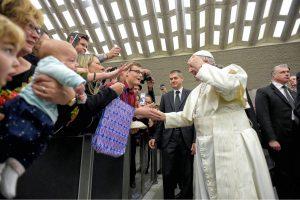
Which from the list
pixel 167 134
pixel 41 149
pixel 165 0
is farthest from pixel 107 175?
pixel 165 0

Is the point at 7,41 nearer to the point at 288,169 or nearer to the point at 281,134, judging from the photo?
the point at 281,134

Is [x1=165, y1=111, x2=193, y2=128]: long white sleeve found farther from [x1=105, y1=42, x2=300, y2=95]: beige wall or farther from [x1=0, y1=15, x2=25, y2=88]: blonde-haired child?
[x1=105, y1=42, x2=300, y2=95]: beige wall

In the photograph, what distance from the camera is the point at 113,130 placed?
1.83 metres

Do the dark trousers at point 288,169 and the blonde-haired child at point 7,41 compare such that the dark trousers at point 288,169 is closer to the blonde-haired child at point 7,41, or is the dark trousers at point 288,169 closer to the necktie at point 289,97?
the necktie at point 289,97

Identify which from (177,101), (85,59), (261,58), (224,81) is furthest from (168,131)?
(261,58)

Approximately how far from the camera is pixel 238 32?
28.5ft

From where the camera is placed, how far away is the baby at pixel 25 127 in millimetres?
1010

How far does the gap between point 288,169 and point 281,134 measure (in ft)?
1.39

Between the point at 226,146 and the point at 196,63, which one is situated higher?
the point at 196,63

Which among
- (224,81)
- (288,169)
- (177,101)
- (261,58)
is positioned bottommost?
(288,169)

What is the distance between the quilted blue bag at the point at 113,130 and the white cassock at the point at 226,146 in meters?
0.83

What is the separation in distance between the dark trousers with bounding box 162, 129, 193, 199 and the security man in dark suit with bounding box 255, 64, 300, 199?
40.4 inches

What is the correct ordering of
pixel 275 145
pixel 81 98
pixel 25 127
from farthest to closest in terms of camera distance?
pixel 275 145
pixel 81 98
pixel 25 127

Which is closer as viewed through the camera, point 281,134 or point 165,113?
point 165,113
